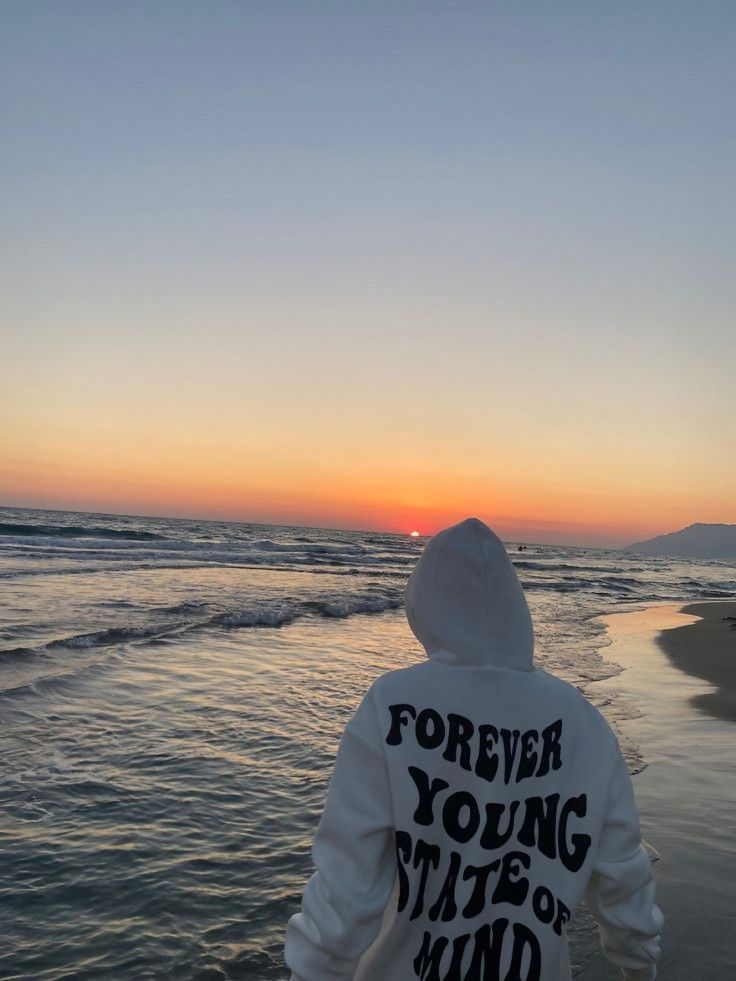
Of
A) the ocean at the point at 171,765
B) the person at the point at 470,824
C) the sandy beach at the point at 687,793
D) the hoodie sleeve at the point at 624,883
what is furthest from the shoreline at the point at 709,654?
the person at the point at 470,824

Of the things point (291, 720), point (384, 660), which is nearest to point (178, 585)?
point (384, 660)

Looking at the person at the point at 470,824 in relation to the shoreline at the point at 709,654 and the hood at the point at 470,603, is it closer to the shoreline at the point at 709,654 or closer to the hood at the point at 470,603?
the hood at the point at 470,603

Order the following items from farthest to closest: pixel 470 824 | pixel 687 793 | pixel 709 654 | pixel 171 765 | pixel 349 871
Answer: pixel 709 654 < pixel 171 765 < pixel 687 793 < pixel 470 824 < pixel 349 871

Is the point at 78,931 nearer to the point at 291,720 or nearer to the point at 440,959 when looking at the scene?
the point at 440,959

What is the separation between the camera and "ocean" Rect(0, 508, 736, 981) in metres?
3.89

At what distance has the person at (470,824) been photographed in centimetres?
174

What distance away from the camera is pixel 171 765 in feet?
20.8

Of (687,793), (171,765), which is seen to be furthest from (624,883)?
(171,765)

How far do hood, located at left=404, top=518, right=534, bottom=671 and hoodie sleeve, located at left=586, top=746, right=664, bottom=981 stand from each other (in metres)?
0.41

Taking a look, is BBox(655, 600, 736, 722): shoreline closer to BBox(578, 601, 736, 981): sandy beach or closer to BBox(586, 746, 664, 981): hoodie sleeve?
BBox(578, 601, 736, 981): sandy beach

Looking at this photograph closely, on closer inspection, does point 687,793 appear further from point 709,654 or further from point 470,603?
point 709,654

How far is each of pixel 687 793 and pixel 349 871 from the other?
5.13 meters

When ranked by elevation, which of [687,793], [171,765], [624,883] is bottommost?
[171,765]

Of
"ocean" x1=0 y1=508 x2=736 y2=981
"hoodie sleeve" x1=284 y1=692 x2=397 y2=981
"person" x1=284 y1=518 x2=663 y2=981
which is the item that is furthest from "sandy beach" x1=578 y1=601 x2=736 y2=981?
"hoodie sleeve" x1=284 y1=692 x2=397 y2=981
